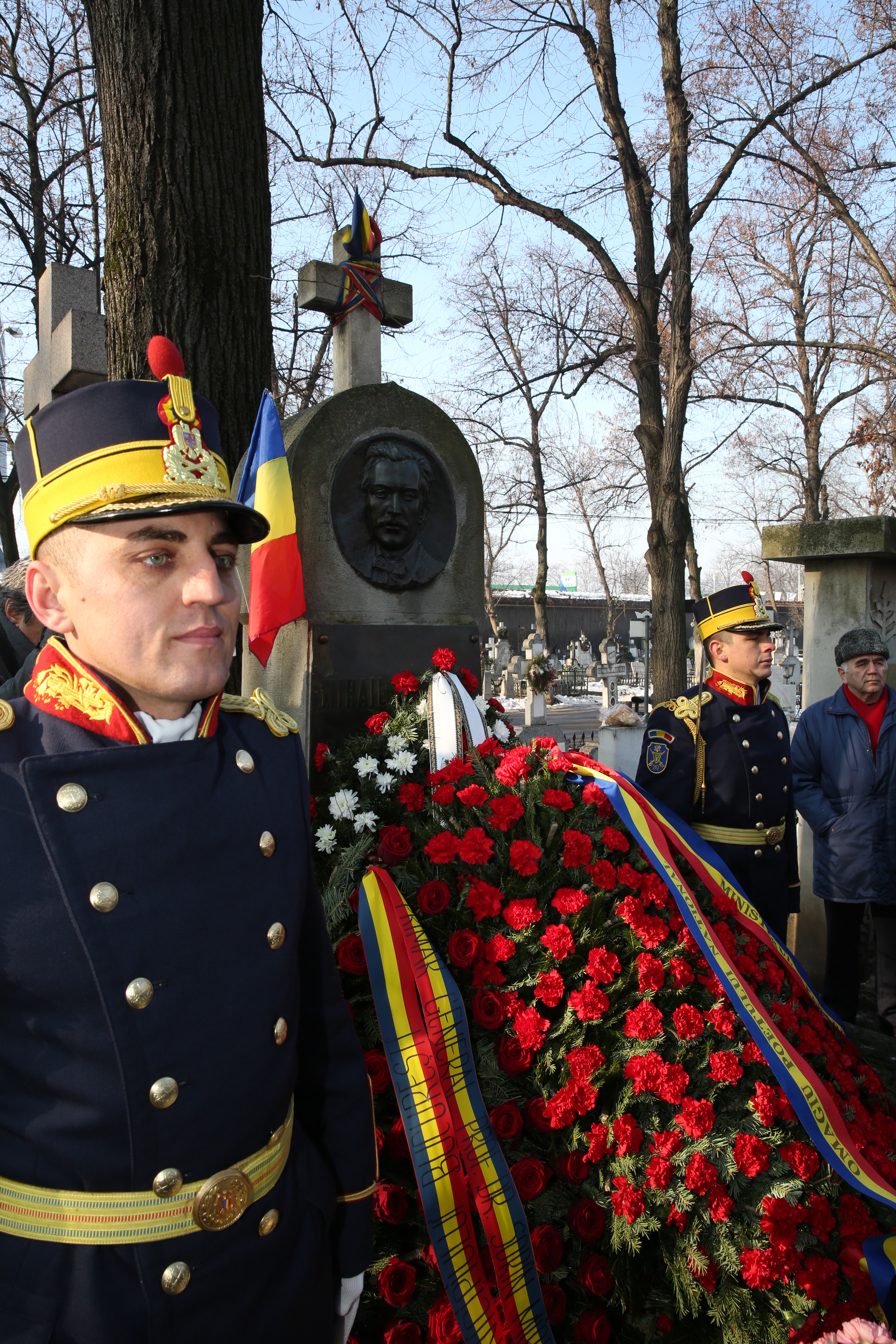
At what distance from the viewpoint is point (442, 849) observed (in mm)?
2523

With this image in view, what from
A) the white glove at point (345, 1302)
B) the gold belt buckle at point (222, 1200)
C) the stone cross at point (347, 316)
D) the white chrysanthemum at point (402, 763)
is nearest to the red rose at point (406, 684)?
the white chrysanthemum at point (402, 763)

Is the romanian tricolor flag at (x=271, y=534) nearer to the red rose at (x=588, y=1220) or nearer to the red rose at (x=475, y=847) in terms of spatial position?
the red rose at (x=475, y=847)

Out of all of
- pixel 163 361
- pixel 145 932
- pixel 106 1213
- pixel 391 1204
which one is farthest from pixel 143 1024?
pixel 391 1204

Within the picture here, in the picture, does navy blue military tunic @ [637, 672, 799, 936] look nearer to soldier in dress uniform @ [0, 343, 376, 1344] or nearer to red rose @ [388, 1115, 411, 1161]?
red rose @ [388, 1115, 411, 1161]

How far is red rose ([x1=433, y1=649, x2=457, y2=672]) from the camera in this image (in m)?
3.76

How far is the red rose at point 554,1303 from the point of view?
6.46 ft

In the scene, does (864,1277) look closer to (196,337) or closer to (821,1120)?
(821,1120)

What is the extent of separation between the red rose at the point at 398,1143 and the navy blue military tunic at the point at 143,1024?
2.26ft

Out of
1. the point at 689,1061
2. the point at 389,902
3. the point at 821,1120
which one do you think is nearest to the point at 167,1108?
the point at 389,902

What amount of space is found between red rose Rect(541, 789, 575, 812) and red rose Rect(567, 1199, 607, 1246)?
39.1 inches

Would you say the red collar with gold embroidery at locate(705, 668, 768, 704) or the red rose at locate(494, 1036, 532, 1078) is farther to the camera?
the red collar with gold embroidery at locate(705, 668, 768, 704)

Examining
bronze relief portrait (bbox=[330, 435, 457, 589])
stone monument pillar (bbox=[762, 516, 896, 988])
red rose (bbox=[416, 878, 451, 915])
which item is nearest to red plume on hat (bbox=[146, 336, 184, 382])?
red rose (bbox=[416, 878, 451, 915])

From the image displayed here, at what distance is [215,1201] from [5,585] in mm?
3415

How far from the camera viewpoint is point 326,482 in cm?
390
